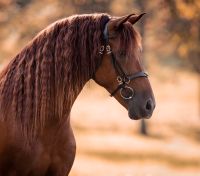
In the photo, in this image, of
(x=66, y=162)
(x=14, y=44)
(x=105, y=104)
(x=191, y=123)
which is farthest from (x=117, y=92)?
(x=105, y=104)

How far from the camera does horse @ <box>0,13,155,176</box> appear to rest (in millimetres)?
5402

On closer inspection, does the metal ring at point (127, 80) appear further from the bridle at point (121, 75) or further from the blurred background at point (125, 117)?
the blurred background at point (125, 117)

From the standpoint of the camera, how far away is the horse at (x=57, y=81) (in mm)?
5402

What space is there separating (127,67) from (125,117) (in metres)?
30.6

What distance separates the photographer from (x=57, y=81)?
5.48 meters

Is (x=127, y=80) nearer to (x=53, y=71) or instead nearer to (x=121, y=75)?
(x=121, y=75)

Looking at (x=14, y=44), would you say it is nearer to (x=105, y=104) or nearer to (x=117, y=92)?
(x=105, y=104)

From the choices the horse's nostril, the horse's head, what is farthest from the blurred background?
the horse's nostril

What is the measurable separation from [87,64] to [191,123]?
105 ft

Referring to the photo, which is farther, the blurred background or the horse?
the blurred background

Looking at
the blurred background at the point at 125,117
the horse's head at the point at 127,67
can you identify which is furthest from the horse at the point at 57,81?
the blurred background at the point at 125,117

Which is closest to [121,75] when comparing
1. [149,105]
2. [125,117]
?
[149,105]

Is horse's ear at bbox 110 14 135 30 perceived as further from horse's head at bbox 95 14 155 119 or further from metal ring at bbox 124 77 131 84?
metal ring at bbox 124 77 131 84

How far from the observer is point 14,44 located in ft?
87.4
